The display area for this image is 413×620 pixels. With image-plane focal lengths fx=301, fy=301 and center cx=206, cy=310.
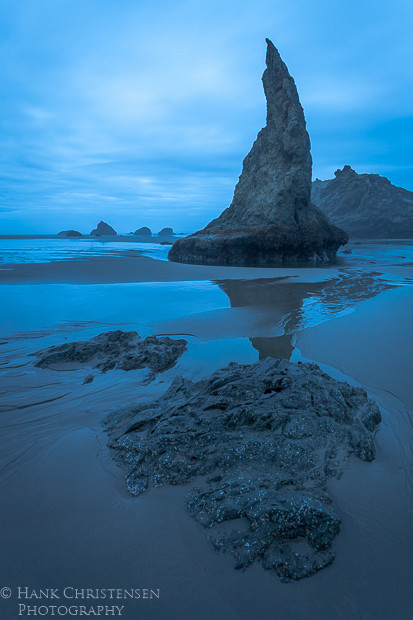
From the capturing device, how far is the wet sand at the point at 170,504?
147cm

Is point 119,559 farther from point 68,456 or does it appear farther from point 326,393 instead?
point 326,393

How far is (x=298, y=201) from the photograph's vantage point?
814 inches

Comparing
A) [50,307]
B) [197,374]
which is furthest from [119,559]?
[50,307]

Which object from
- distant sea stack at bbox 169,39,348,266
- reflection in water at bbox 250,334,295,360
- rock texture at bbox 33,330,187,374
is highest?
distant sea stack at bbox 169,39,348,266

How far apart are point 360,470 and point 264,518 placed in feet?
3.14

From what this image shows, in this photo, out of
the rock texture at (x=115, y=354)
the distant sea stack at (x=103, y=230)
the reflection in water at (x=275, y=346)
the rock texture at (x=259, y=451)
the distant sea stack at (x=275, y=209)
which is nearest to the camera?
the rock texture at (x=259, y=451)

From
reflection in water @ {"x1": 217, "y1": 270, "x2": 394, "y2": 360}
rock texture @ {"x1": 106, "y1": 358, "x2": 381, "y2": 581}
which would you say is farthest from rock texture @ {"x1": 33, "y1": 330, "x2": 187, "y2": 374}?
reflection in water @ {"x1": 217, "y1": 270, "x2": 394, "y2": 360}

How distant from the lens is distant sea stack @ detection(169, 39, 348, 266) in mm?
19609

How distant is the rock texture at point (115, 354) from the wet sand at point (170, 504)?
216mm

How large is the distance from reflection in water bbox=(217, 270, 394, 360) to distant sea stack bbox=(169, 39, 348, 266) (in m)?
6.46

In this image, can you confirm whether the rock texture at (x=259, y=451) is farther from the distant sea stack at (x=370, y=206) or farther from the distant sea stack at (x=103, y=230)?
the distant sea stack at (x=103, y=230)

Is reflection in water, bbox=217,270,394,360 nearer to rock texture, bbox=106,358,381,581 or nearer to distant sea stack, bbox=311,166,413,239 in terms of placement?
rock texture, bbox=106,358,381,581

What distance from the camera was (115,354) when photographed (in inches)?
181

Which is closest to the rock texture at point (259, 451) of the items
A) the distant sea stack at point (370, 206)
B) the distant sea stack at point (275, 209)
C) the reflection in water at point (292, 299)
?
the reflection in water at point (292, 299)
